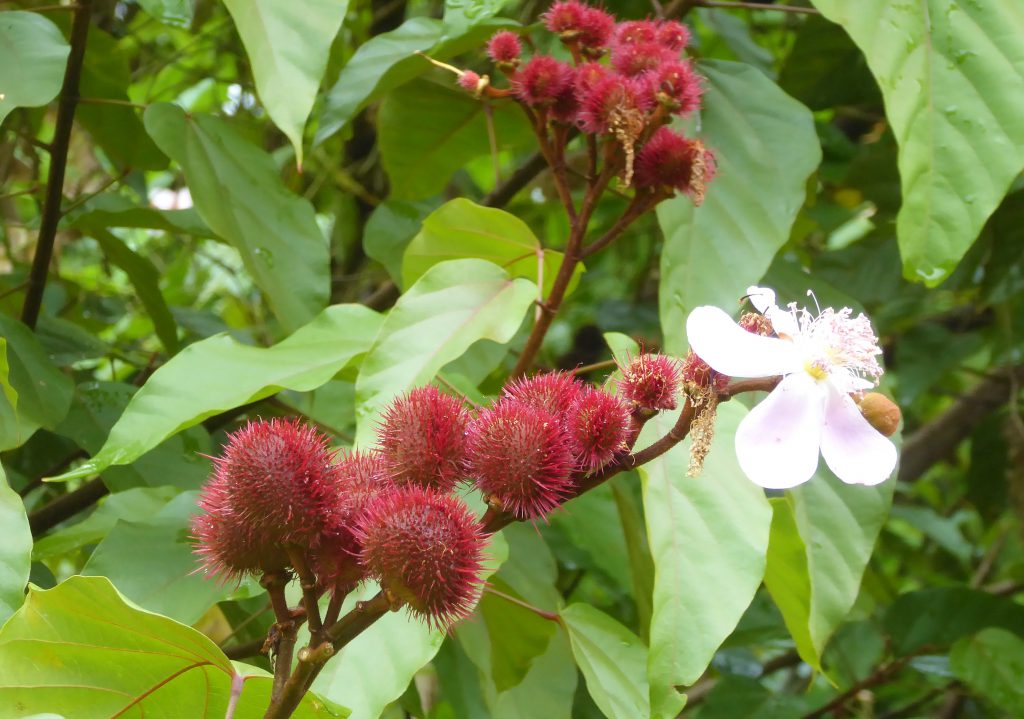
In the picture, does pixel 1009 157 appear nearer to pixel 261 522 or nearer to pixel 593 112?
pixel 593 112

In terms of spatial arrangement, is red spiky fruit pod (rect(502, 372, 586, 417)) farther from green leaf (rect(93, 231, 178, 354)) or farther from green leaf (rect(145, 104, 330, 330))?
green leaf (rect(93, 231, 178, 354))

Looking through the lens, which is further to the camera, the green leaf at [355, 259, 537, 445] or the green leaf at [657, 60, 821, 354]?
the green leaf at [657, 60, 821, 354]

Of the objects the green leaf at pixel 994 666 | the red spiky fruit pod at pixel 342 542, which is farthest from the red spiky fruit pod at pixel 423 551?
the green leaf at pixel 994 666

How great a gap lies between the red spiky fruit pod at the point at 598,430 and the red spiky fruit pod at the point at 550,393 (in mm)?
Answer: 22

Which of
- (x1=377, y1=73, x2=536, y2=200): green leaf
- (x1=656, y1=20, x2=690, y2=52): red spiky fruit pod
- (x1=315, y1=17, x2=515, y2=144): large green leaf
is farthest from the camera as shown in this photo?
(x1=377, y1=73, x2=536, y2=200): green leaf

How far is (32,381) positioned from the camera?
0.96 meters

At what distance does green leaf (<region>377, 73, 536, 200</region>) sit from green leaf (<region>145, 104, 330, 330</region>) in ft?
1.01

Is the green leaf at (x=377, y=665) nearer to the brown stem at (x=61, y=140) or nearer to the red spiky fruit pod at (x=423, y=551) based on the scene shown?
the red spiky fruit pod at (x=423, y=551)

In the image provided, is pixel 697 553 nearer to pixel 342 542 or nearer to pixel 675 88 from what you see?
pixel 342 542

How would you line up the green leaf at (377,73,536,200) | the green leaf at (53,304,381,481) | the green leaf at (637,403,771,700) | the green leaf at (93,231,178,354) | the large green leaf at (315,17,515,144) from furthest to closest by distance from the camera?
1. the green leaf at (377,73,536,200)
2. the green leaf at (93,231,178,354)
3. the large green leaf at (315,17,515,144)
4. the green leaf at (53,304,381,481)
5. the green leaf at (637,403,771,700)

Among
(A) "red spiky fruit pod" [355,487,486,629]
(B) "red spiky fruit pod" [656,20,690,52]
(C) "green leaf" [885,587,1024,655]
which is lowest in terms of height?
(C) "green leaf" [885,587,1024,655]

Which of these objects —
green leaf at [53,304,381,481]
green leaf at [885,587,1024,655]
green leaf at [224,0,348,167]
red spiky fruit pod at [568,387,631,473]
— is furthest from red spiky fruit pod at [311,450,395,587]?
green leaf at [885,587,1024,655]

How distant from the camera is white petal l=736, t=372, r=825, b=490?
52 centimetres

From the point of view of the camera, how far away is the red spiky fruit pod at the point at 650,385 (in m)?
0.58
